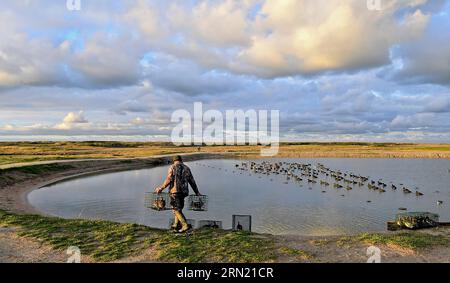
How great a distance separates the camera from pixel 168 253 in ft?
35.7

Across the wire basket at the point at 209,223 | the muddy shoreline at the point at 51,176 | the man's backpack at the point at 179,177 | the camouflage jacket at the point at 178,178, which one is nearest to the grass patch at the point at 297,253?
the camouflage jacket at the point at 178,178

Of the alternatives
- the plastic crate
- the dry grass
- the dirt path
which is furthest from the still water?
the dry grass

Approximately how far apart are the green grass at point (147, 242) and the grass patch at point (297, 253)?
45 centimetres

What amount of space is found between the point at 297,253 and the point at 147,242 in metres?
5.23

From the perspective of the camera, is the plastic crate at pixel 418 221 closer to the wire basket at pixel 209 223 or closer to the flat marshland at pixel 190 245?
the flat marshland at pixel 190 245

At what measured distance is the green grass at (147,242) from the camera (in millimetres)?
10734

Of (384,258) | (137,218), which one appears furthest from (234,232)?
(137,218)

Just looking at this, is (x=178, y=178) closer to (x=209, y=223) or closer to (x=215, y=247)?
(x=215, y=247)

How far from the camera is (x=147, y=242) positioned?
479 inches

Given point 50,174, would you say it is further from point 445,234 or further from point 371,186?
point 445,234

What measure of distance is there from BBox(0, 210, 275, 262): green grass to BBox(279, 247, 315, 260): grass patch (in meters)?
0.45

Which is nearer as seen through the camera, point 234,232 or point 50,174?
point 234,232
